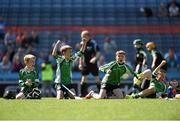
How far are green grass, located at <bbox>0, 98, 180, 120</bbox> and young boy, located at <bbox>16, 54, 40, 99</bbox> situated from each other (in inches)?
71.8

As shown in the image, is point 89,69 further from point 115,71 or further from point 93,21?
point 93,21

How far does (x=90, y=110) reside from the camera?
11.0 m

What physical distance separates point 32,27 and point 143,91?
1469cm

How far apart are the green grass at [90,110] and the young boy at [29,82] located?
5.98 feet

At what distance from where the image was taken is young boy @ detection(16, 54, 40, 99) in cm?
1427

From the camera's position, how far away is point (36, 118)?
1009 centimetres

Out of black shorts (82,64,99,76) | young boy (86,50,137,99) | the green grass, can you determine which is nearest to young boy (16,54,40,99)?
young boy (86,50,137,99)

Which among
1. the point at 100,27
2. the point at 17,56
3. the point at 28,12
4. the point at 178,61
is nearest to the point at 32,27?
the point at 28,12

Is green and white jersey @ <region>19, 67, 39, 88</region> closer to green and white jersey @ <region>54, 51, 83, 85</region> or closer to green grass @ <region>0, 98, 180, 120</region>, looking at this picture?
green and white jersey @ <region>54, 51, 83, 85</region>

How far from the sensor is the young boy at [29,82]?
46.8ft

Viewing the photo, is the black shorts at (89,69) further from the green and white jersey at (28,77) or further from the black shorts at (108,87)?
the green and white jersey at (28,77)

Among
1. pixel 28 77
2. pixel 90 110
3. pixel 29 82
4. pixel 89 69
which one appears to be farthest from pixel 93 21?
pixel 90 110

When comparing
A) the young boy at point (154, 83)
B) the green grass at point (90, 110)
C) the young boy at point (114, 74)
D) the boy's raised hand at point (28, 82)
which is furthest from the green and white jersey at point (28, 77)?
the young boy at point (154, 83)

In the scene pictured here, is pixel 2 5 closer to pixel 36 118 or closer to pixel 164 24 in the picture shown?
pixel 164 24
